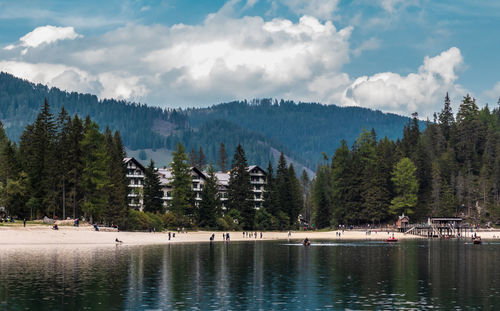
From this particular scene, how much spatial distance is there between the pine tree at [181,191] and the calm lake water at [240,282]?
69.5 metres

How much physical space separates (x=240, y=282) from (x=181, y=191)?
10153cm

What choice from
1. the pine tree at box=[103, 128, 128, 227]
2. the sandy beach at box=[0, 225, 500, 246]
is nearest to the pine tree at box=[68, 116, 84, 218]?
the pine tree at box=[103, 128, 128, 227]

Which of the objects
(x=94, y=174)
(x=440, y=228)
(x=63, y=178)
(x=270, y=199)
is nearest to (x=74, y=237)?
(x=63, y=178)

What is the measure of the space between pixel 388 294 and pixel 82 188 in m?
89.2

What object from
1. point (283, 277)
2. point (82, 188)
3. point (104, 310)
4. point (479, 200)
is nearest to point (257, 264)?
point (283, 277)

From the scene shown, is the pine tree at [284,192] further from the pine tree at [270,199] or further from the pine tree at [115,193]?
the pine tree at [115,193]

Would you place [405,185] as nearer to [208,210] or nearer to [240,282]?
[208,210]

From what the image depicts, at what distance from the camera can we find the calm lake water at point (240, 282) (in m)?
42.7

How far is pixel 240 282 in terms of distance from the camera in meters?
56.2

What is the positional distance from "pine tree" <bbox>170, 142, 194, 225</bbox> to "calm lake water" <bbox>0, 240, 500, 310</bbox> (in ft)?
228

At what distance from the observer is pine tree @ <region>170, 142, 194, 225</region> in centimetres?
15462

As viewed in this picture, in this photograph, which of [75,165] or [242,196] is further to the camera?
[242,196]

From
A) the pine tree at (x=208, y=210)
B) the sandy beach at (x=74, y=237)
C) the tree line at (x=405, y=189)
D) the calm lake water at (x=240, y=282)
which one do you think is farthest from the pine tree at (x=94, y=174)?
the tree line at (x=405, y=189)

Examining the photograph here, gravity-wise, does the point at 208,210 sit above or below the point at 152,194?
below
